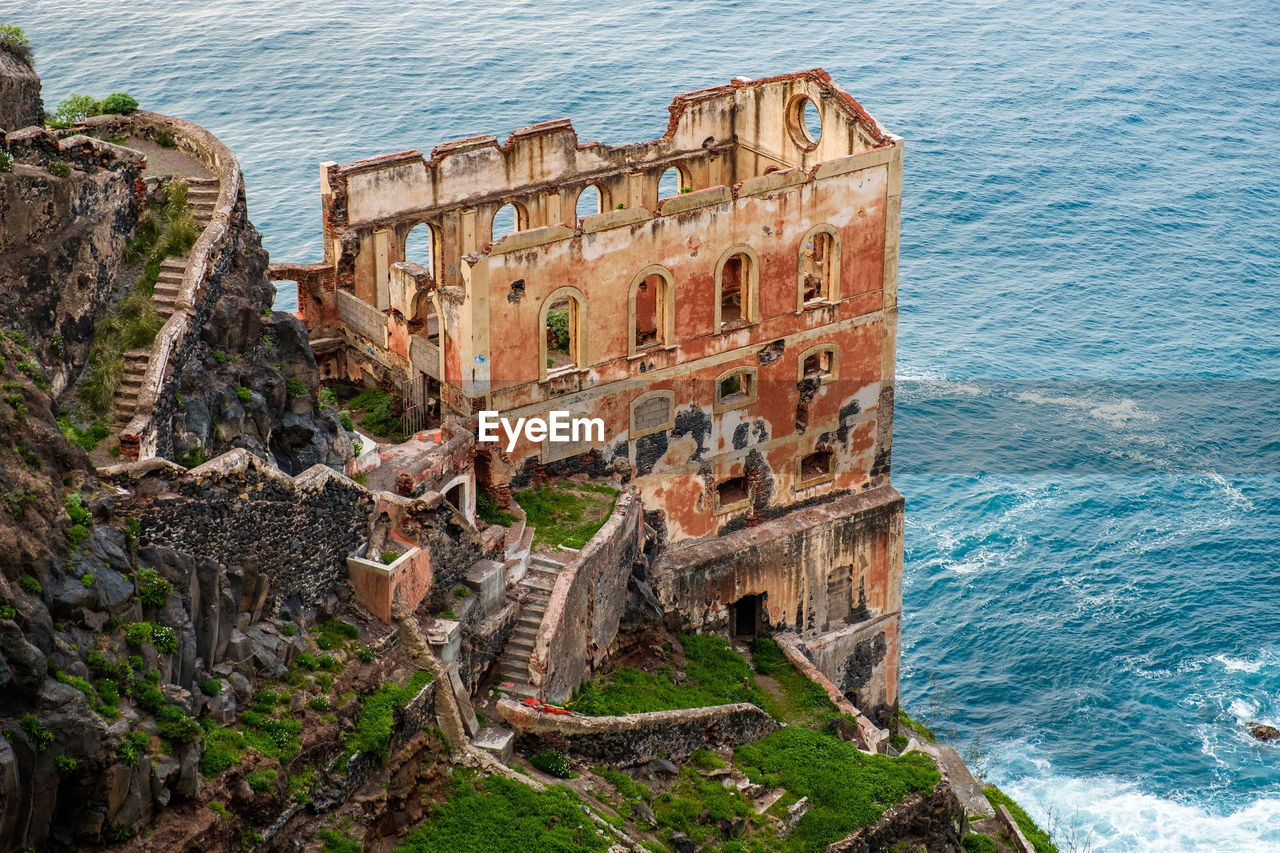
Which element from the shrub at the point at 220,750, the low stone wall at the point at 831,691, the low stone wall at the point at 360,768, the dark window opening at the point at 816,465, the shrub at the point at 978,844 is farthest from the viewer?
the dark window opening at the point at 816,465

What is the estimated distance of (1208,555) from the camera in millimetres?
80625

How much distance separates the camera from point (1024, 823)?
2375 inches

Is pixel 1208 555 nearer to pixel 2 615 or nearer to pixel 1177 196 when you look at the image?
pixel 1177 196

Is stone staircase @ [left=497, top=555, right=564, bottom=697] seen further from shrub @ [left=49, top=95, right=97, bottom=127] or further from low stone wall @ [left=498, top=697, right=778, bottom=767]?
shrub @ [left=49, top=95, right=97, bottom=127]

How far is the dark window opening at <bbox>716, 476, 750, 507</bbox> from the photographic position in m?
60.9

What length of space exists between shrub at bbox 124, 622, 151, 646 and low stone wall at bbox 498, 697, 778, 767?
12052mm

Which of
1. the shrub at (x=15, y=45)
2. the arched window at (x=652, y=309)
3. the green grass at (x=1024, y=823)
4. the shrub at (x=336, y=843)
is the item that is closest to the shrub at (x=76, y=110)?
the shrub at (x=15, y=45)

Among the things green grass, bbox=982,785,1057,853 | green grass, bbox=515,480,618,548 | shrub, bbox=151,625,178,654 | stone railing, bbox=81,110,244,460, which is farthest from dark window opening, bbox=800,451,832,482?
shrub, bbox=151,625,178,654

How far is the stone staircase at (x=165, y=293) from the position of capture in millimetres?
41875

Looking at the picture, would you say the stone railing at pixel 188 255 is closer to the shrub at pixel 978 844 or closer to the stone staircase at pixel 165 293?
the stone staircase at pixel 165 293

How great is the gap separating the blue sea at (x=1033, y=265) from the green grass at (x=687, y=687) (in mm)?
15945

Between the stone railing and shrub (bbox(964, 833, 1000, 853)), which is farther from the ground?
the stone railing

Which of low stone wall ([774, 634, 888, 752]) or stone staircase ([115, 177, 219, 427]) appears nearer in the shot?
stone staircase ([115, 177, 219, 427])

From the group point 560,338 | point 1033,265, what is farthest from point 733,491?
point 1033,265
